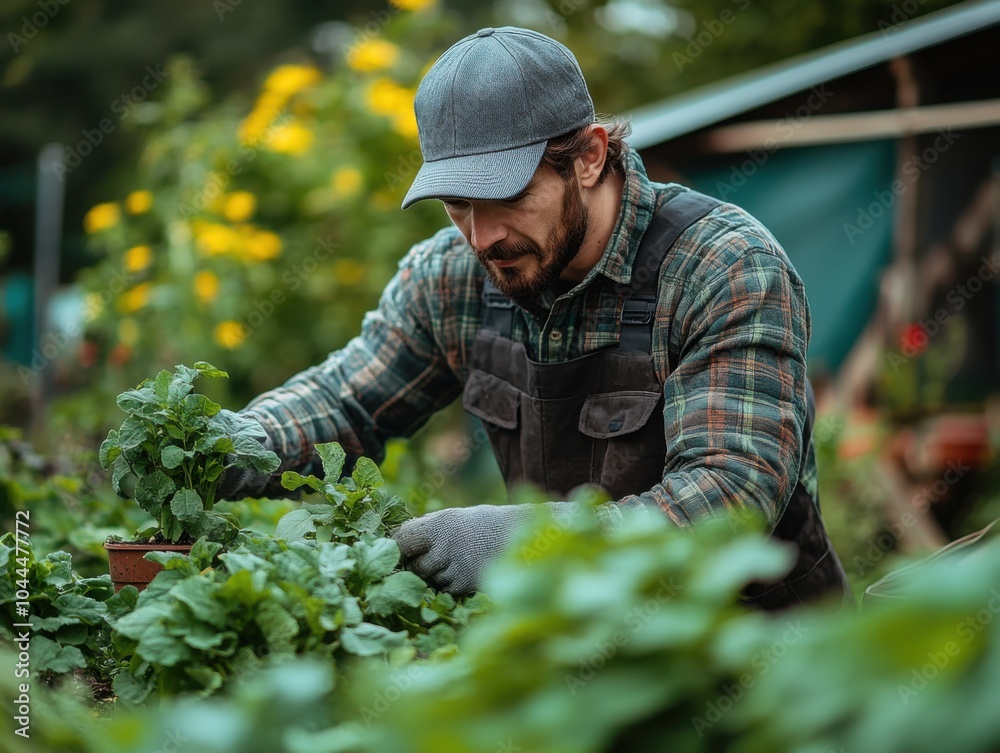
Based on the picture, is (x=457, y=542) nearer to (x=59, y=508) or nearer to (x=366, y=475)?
(x=366, y=475)

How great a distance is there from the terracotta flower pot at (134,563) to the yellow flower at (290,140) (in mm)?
3904

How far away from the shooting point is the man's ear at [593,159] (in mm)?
2377

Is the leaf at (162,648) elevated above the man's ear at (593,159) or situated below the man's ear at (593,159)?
below

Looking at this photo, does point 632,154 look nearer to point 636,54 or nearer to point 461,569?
point 461,569

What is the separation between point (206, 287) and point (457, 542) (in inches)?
145

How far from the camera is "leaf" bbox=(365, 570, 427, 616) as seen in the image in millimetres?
1583

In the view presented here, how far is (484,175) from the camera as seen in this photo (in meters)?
2.18

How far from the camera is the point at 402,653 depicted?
1359mm

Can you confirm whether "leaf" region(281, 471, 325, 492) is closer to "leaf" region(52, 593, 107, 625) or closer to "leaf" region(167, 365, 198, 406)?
"leaf" region(167, 365, 198, 406)

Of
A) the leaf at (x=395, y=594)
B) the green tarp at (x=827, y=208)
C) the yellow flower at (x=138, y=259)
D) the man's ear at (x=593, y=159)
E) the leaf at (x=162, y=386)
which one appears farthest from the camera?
the green tarp at (x=827, y=208)

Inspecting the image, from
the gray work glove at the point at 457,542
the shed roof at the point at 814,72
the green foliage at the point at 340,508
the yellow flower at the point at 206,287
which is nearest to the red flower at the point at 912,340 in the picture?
the shed roof at the point at 814,72

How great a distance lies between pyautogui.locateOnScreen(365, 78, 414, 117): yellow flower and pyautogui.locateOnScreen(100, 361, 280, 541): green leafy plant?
3781mm

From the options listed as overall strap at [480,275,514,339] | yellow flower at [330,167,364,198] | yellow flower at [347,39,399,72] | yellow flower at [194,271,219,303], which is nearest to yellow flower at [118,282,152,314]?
yellow flower at [194,271,219,303]

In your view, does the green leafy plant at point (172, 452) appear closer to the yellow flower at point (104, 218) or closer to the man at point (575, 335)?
the man at point (575, 335)
